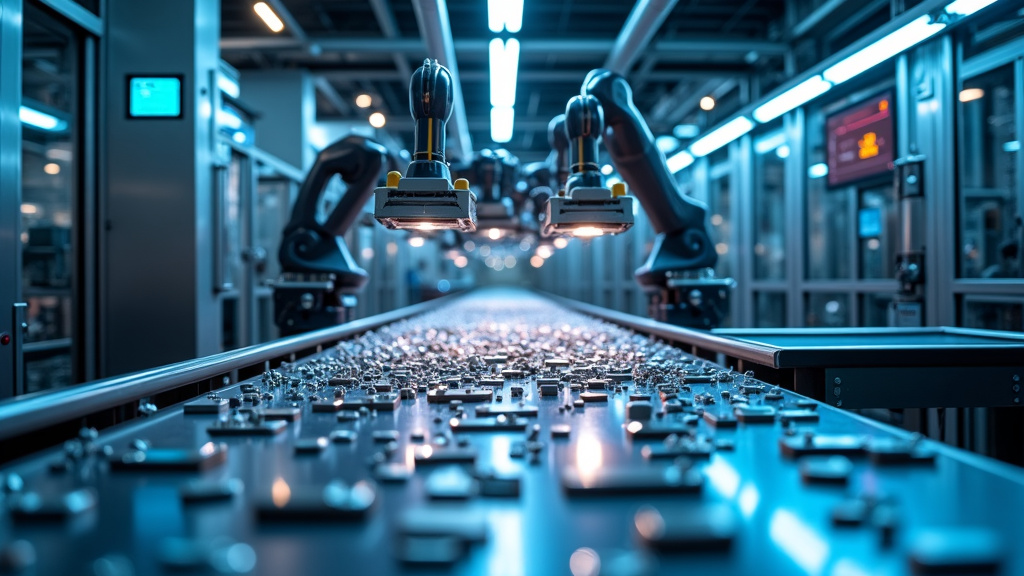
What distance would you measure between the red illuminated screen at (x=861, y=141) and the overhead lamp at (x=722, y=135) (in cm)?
69

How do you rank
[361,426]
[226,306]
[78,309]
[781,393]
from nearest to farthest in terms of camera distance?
[361,426] → [781,393] → [78,309] → [226,306]

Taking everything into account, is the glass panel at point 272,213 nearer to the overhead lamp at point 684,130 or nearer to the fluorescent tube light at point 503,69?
the fluorescent tube light at point 503,69

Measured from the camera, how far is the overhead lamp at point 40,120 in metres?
4.37

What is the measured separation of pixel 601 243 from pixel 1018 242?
28.7 ft

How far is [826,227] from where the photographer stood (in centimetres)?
648

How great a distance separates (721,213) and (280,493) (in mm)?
8516

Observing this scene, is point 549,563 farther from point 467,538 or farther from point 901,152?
point 901,152

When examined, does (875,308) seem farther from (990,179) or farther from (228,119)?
(228,119)

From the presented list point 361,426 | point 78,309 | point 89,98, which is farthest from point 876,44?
point 78,309

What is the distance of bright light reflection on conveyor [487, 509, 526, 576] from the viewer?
2.11 ft

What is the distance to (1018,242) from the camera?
161 inches

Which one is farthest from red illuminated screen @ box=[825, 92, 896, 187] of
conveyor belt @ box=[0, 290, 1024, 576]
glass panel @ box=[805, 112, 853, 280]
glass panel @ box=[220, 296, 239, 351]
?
glass panel @ box=[220, 296, 239, 351]

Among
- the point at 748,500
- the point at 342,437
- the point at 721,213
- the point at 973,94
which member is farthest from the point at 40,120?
the point at 721,213

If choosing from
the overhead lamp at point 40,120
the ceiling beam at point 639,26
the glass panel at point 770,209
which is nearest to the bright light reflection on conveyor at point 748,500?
the ceiling beam at point 639,26
